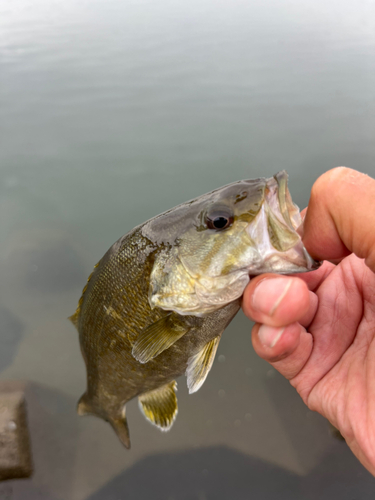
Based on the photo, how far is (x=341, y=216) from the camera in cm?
125

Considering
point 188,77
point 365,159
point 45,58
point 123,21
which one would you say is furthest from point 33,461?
point 123,21

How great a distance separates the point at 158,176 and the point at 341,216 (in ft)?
11.1

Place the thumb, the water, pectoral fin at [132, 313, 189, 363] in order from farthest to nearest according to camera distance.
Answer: the water
pectoral fin at [132, 313, 189, 363]
the thumb

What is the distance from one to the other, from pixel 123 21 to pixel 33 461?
10.8 m

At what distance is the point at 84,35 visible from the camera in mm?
8430

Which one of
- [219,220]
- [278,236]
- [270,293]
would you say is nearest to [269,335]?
[270,293]

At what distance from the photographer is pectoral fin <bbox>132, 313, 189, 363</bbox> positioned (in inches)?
59.3

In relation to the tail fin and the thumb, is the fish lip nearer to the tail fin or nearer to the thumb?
the thumb

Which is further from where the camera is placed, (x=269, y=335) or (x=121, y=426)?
(x=121, y=426)

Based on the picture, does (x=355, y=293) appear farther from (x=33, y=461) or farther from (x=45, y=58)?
(x=45, y=58)

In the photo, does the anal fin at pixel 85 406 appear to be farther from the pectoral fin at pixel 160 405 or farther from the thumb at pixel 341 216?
the thumb at pixel 341 216

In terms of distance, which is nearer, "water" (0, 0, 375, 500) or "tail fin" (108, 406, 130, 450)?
"tail fin" (108, 406, 130, 450)

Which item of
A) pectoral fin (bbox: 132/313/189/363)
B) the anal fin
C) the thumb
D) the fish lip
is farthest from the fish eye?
the anal fin

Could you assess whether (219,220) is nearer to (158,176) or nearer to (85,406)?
(85,406)
